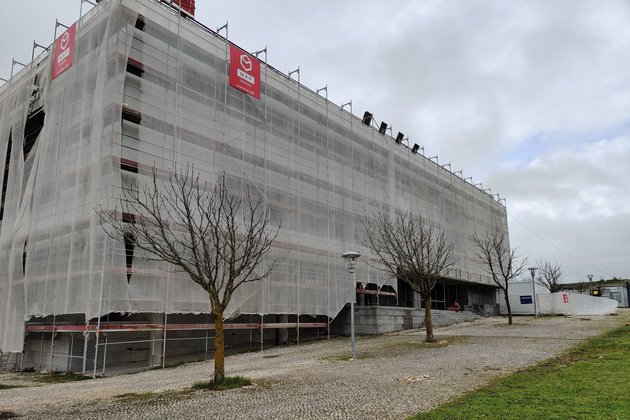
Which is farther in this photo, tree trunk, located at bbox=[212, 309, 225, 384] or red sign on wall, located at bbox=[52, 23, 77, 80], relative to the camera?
red sign on wall, located at bbox=[52, 23, 77, 80]

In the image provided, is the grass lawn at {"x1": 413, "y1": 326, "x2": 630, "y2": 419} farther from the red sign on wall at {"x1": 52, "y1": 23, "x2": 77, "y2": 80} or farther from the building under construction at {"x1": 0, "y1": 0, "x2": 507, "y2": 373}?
the red sign on wall at {"x1": 52, "y1": 23, "x2": 77, "y2": 80}

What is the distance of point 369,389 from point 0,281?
17.4 m

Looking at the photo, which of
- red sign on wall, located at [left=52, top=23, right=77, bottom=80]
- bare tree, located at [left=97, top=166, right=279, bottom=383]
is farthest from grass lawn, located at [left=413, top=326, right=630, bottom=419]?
red sign on wall, located at [left=52, top=23, right=77, bottom=80]

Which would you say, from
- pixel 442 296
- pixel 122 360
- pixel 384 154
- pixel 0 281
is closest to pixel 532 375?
pixel 122 360

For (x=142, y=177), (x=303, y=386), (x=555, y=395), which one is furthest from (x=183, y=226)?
(x=555, y=395)

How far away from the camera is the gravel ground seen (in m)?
8.23

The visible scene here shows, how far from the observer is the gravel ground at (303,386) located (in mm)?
8227

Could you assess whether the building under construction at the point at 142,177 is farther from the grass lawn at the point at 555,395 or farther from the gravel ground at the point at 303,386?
the grass lawn at the point at 555,395

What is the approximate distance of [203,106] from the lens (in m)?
20.0

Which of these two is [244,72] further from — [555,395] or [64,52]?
[555,395]

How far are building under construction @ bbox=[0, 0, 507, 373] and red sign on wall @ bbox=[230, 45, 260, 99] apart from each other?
60 mm

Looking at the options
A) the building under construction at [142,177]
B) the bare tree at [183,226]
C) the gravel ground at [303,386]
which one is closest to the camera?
the gravel ground at [303,386]

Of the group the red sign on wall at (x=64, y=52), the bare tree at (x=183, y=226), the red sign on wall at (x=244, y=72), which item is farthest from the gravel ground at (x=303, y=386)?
the red sign on wall at (x=64, y=52)

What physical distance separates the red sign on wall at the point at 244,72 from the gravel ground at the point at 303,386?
11328 millimetres
